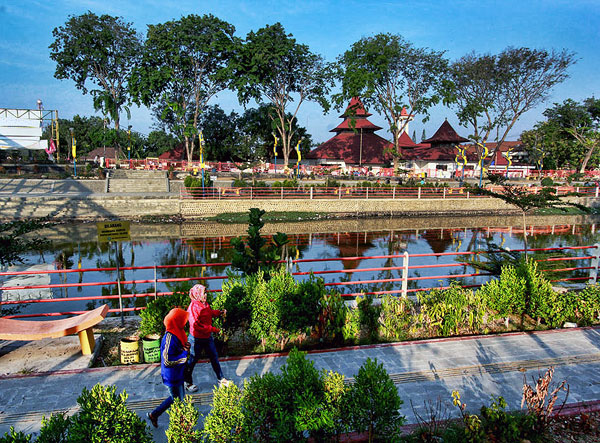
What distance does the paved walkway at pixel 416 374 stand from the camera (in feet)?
14.0

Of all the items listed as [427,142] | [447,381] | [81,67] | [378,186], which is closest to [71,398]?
[447,381]

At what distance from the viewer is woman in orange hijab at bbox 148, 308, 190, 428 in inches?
150

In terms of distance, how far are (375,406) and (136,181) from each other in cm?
2699

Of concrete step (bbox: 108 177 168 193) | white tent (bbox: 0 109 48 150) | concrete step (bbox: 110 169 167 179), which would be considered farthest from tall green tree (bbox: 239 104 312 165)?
white tent (bbox: 0 109 48 150)

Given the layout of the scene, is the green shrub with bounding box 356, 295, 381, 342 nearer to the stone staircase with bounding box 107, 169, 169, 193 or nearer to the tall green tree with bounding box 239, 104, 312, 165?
the stone staircase with bounding box 107, 169, 169, 193

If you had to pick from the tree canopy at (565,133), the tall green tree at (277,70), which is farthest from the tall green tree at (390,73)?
the tree canopy at (565,133)

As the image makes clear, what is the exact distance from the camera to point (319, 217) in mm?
24000

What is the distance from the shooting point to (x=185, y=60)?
31.5 metres

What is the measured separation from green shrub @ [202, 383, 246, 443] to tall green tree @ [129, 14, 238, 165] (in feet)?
102

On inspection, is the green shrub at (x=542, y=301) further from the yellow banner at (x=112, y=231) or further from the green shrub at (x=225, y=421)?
the yellow banner at (x=112, y=231)

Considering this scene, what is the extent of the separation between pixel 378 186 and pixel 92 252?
18655 mm

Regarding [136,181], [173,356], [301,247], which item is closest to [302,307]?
[173,356]

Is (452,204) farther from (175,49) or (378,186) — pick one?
(175,49)

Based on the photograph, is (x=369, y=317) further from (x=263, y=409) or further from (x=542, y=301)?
(x=263, y=409)
